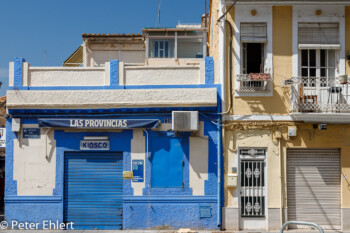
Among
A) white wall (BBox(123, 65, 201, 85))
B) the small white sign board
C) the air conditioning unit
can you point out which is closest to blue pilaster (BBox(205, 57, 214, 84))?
white wall (BBox(123, 65, 201, 85))

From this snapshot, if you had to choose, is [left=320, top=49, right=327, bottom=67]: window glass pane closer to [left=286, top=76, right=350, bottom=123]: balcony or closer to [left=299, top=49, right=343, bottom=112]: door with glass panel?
[left=299, top=49, right=343, bottom=112]: door with glass panel

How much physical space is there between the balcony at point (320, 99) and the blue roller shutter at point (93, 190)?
19.0 feet

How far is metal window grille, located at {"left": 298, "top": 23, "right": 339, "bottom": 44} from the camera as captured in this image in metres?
10.5

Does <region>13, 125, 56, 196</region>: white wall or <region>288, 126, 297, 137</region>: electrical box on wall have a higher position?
<region>288, 126, 297, 137</region>: electrical box on wall

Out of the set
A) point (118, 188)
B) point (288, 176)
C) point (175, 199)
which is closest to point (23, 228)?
point (118, 188)

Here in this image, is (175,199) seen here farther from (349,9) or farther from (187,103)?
(349,9)

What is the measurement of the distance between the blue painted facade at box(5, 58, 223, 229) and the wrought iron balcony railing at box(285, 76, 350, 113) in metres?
2.38

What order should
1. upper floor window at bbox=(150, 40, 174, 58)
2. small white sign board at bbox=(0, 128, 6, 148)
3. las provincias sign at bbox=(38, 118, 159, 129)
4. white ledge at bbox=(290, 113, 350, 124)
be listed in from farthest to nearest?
upper floor window at bbox=(150, 40, 174, 58), small white sign board at bbox=(0, 128, 6, 148), las provincias sign at bbox=(38, 118, 159, 129), white ledge at bbox=(290, 113, 350, 124)

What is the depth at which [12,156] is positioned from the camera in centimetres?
1055

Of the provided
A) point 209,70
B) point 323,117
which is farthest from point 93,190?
point 323,117

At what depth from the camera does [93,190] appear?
10.6 metres

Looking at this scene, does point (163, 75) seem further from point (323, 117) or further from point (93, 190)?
point (323, 117)

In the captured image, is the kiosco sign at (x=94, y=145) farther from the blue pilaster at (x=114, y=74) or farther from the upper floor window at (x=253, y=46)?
the upper floor window at (x=253, y=46)

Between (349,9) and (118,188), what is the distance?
932 cm
